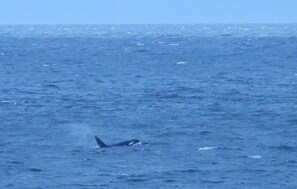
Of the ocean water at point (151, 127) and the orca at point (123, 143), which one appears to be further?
the orca at point (123, 143)

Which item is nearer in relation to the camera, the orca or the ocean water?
the ocean water

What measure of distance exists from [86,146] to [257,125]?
8658mm

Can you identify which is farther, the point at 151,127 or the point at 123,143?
the point at 151,127

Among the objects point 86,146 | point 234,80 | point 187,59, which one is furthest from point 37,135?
point 187,59

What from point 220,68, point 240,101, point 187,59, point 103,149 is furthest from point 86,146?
point 187,59

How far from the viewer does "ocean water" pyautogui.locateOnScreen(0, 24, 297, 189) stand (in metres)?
33.2

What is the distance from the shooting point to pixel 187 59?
98.9 metres

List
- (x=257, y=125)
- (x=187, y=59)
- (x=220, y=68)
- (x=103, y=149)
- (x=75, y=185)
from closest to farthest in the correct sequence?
(x=75, y=185) < (x=103, y=149) < (x=257, y=125) < (x=220, y=68) < (x=187, y=59)

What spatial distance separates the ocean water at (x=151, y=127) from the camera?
3322cm

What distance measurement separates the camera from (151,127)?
4453 centimetres

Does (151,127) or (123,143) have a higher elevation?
(123,143)

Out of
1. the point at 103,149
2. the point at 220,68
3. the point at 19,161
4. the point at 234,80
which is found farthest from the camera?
Answer: the point at 220,68

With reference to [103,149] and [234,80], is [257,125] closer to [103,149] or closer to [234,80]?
[103,149]

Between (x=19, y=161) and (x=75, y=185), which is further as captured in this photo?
(x=19, y=161)
